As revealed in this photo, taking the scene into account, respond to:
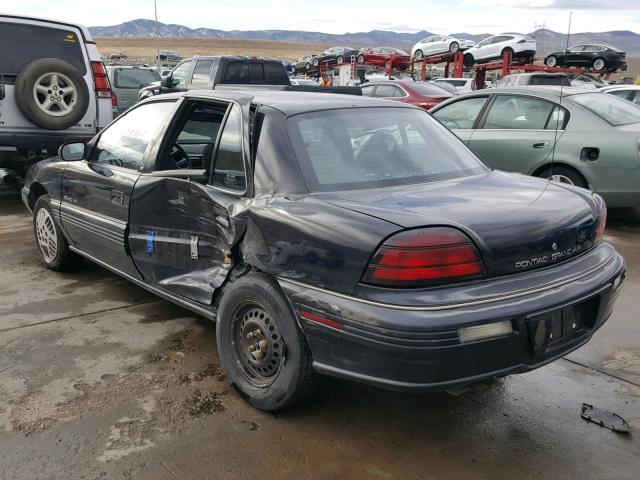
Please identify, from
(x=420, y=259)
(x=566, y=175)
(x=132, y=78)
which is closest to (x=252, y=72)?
(x=132, y=78)

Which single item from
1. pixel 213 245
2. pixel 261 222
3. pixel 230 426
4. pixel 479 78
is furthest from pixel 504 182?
pixel 479 78

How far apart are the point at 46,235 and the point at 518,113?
514 centimetres

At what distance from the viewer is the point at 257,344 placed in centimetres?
299

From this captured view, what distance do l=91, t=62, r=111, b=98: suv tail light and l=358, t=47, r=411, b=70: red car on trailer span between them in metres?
24.4

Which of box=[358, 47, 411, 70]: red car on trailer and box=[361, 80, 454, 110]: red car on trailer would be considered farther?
box=[358, 47, 411, 70]: red car on trailer

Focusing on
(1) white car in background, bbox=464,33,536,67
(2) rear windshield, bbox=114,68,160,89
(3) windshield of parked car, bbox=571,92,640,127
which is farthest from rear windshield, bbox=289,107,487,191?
(1) white car in background, bbox=464,33,536,67

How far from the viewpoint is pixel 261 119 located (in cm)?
317

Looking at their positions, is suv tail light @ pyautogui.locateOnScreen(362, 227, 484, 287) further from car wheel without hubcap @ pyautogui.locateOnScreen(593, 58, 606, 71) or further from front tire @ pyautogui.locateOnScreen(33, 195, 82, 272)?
car wheel without hubcap @ pyautogui.locateOnScreen(593, 58, 606, 71)

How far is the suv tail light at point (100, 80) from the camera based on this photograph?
770cm

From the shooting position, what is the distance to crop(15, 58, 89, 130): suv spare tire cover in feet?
21.8

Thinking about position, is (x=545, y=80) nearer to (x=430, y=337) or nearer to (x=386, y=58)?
(x=386, y=58)

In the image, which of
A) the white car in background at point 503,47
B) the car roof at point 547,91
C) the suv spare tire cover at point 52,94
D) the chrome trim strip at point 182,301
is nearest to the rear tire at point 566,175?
the car roof at point 547,91

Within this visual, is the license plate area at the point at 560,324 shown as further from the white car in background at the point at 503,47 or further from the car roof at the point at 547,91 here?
the white car in background at the point at 503,47

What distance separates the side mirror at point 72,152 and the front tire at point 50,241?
472 mm
